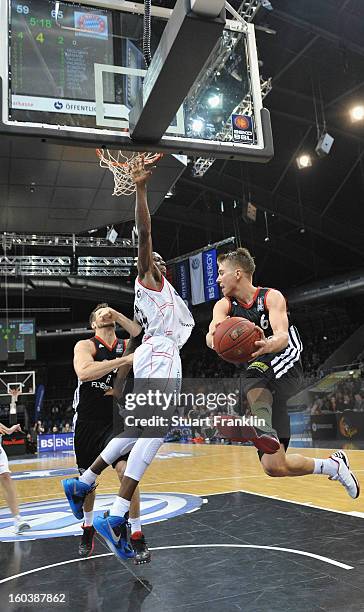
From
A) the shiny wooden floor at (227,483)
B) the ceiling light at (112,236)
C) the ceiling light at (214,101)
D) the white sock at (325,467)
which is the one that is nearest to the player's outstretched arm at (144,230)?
the ceiling light at (214,101)

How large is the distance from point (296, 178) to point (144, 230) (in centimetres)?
1320

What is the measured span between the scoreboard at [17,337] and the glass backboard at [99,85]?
13243mm

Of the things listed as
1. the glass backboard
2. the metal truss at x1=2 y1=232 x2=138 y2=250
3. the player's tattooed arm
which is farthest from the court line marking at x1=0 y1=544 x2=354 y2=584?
the metal truss at x1=2 y1=232 x2=138 y2=250

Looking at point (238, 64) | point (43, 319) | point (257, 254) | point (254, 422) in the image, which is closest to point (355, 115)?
point (238, 64)

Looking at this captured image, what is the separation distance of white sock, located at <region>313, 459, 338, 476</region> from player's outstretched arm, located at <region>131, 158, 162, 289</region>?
166 cm

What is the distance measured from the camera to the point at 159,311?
3.66m

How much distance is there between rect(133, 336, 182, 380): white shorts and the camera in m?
3.56

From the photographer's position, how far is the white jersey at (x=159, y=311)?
3643mm

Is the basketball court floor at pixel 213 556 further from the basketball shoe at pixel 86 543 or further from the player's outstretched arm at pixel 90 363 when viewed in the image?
the player's outstretched arm at pixel 90 363

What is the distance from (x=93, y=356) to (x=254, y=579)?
2057 mm

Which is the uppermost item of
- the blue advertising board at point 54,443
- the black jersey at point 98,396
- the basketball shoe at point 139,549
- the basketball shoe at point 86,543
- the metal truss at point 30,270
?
the metal truss at point 30,270

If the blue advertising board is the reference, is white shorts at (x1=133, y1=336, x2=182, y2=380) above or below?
above

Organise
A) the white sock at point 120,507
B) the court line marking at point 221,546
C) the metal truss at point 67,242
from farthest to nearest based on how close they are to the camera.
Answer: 1. the metal truss at point 67,242
2. the court line marking at point 221,546
3. the white sock at point 120,507

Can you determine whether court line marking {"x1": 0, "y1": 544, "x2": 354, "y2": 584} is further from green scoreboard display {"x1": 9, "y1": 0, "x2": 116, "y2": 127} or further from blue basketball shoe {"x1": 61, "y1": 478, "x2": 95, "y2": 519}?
green scoreboard display {"x1": 9, "y1": 0, "x2": 116, "y2": 127}
